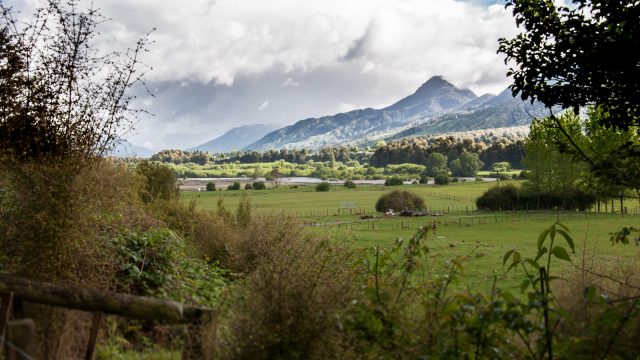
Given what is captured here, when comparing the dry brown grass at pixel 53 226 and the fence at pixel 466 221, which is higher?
the dry brown grass at pixel 53 226

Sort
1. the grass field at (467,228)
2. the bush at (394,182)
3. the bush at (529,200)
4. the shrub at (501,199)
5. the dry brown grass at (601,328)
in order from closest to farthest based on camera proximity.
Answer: the dry brown grass at (601,328)
the grass field at (467,228)
the bush at (529,200)
the shrub at (501,199)
the bush at (394,182)

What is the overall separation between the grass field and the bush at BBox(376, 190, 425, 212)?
2.66 meters

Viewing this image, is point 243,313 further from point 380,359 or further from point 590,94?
point 590,94

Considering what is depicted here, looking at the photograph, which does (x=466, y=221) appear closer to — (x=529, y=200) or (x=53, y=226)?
(x=529, y=200)

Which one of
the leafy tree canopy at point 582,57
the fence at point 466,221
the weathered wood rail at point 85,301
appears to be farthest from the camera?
the fence at point 466,221

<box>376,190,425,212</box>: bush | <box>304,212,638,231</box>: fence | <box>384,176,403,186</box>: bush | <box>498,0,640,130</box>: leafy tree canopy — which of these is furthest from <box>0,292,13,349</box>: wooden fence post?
<box>384,176,403,186</box>: bush

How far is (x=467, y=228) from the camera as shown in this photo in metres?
62.3

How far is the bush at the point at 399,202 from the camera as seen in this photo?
302 feet

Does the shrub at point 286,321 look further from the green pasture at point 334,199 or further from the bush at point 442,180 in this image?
the bush at point 442,180

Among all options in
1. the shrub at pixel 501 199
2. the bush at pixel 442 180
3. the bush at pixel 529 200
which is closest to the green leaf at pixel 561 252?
the bush at pixel 529 200

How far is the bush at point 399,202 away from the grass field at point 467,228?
8.74 feet

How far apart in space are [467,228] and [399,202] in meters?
31.0

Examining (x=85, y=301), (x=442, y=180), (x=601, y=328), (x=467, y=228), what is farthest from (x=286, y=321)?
(x=442, y=180)

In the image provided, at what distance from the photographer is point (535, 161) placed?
76.9 m
